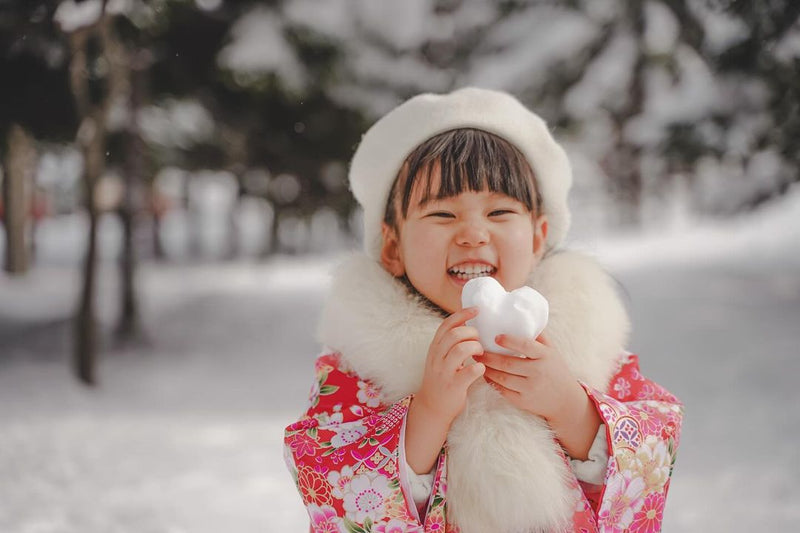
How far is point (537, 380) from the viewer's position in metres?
1.18

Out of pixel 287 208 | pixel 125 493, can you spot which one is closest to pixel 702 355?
pixel 125 493

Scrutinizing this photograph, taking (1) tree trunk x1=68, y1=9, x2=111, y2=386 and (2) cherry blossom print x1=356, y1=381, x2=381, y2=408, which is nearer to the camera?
(2) cherry blossom print x1=356, y1=381, x2=381, y2=408

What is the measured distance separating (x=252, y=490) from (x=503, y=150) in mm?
2412

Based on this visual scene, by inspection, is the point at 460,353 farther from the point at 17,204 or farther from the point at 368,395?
the point at 17,204

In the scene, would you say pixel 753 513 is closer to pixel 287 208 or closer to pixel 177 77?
pixel 177 77

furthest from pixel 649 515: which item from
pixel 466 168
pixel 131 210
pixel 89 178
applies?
pixel 131 210

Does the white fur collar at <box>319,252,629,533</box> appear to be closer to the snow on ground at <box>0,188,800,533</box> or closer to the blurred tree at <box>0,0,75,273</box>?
the snow on ground at <box>0,188,800,533</box>

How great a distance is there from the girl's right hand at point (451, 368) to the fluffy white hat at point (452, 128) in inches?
16.0

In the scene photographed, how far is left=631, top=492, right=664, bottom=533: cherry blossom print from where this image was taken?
4.14 feet

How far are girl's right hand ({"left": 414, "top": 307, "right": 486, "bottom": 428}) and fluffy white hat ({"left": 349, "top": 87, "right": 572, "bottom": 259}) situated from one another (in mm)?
407

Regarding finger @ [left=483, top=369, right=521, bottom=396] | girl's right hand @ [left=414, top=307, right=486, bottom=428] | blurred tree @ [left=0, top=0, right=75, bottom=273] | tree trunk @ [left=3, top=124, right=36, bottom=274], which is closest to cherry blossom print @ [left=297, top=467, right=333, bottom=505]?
girl's right hand @ [left=414, top=307, right=486, bottom=428]

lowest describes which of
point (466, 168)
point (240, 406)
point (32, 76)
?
point (240, 406)

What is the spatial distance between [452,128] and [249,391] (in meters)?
4.11

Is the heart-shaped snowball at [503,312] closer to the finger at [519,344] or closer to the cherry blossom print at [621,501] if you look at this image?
the finger at [519,344]
